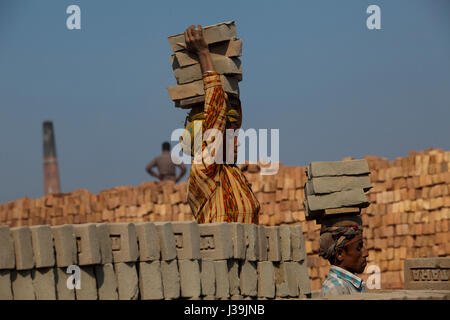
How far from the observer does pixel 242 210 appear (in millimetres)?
7125

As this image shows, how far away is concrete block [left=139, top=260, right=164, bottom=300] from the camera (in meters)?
5.62

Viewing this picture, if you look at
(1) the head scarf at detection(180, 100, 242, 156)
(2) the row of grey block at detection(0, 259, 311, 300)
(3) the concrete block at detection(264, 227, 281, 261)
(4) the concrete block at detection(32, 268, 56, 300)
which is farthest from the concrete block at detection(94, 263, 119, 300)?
(1) the head scarf at detection(180, 100, 242, 156)

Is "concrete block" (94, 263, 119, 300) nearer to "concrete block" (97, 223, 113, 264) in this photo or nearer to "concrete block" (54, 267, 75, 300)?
"concrete block" (97, 223, 113, 264)

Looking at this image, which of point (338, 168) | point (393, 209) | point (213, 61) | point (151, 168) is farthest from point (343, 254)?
point (151, 168)

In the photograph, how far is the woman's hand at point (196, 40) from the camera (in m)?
7.34

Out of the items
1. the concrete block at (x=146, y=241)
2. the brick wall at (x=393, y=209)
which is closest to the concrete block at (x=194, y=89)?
the concrete block at (x=146, y=241)

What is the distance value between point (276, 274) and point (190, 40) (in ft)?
6.77

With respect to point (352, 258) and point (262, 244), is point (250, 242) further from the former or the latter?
point (352, 258)

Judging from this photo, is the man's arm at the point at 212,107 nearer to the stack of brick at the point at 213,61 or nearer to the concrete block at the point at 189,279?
the stack of brick at the point at 213,61

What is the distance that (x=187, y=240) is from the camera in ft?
19.2

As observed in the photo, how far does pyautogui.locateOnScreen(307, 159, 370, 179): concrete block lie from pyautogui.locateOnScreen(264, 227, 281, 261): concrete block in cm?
89

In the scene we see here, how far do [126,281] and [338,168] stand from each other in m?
2.45

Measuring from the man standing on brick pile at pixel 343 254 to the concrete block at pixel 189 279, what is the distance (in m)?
0.98
